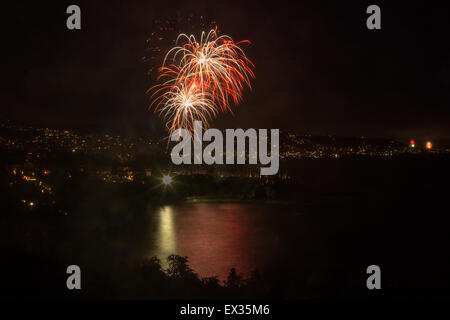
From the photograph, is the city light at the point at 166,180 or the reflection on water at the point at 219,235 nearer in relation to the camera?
the reflection on water at the point at 219,235

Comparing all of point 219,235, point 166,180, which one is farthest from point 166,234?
point 166,180

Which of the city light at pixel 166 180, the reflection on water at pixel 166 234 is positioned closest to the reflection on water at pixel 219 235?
the reflection on water at pixel 166 234

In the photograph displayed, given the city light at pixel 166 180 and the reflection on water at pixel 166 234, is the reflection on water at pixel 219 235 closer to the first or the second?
the reflection on water at pixel 166 234

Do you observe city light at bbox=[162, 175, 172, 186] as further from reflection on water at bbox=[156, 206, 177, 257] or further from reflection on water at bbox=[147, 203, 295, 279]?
reflection on water at bbox=[156, 206, 177, 257]

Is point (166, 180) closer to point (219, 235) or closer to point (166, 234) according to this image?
point (166, 234)

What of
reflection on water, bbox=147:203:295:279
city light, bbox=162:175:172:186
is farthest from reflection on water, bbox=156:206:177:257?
city light, bbox=162:175:172:186

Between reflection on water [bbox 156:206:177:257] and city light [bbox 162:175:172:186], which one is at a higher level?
city light [bbox 162:175:172:186]

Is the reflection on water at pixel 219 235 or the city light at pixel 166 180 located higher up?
the city light at pixel 166 180

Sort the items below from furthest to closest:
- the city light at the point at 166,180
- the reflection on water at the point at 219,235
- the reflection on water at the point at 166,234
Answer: the city light at the point at 166,180 < the reflection on water at the point at 166,234 < the reflection on water at the point at 219,235

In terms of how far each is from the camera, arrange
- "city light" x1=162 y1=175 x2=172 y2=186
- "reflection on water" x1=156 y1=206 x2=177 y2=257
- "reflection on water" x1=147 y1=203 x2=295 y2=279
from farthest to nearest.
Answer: "city light" x1=162 y1=175 x2=172 y2=186 < "reflection on water" x1=156 y1=206 x2=177 y2=257 < "reflection on water" x1=147 y1=203 x2=295 y2=279
